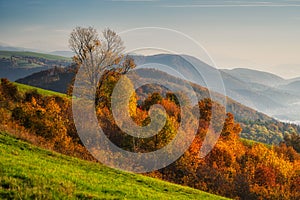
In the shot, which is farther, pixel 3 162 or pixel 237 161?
pixel 237 161

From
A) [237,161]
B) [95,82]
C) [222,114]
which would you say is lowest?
[237,161]

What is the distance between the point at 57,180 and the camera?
16.0 m

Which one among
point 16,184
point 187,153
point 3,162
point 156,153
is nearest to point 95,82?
point 156,153

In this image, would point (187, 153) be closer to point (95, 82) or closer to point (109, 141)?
point (109, 141)

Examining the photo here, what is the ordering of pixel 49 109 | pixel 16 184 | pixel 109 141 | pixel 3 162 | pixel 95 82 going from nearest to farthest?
pixel 16 184 → pixel 3 162 → pixel 95 82 → pixel 109 141 → pixel 49 109

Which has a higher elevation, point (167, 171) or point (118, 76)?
point (118, 76)

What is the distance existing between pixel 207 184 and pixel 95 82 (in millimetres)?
27680

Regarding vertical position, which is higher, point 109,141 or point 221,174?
point 109,141

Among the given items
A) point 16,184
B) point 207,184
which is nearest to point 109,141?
point 207,184

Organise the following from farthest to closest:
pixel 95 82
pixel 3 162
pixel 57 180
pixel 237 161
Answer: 1. pixel 237 161
2. pixel 95 82
3. pixel 3 162
4. pixel 57 180

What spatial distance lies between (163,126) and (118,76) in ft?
40.0

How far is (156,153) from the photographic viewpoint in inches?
2394

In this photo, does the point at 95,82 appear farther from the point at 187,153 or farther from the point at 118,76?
the point at 187,153

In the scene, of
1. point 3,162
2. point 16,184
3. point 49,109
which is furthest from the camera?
point 49,109
